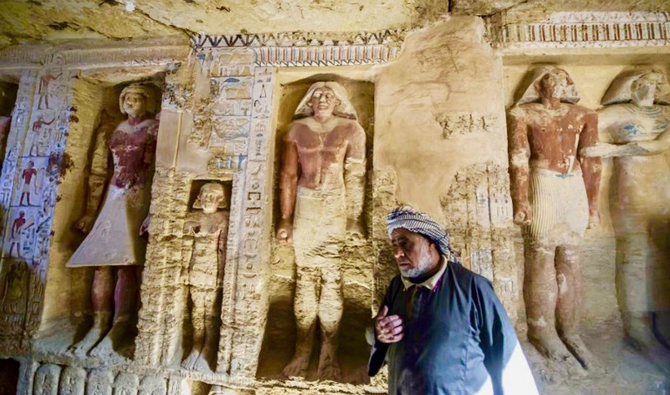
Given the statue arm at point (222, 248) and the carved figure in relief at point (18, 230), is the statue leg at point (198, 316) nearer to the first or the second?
the statue arm at point (222, 248)

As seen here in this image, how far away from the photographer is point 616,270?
2.84 m

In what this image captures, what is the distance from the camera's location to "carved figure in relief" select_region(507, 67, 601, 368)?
104 inches

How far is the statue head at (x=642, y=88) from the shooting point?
9.33 feet

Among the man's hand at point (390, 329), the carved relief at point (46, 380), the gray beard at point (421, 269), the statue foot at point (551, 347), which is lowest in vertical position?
the carved relief at point (46, 380)

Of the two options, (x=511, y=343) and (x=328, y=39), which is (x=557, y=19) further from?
(x=511, y=343)

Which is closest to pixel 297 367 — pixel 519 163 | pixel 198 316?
pixel 198 316

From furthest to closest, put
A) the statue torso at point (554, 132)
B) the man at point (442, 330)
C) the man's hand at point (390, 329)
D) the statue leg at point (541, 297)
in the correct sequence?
1. the statue torso at point (554, 132)
2. the statue leg at point (541, 297)
3. the man's hand at point (390, 329)
4. the man at point (442, 330)

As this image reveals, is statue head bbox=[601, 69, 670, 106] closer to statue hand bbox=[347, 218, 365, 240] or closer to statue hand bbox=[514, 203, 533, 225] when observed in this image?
statue hand bbox=[514, 203, 533, 225]

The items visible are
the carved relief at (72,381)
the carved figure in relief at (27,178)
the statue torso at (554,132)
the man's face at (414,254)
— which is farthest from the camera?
the carved figure in relief at (27,178)

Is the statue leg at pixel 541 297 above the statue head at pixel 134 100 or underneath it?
underneath

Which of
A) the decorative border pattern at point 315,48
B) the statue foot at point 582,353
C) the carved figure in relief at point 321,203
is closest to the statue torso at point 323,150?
the carved figure in relief at point 321,203

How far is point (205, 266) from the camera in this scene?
110 inches

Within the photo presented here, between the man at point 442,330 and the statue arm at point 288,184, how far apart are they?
4.26ft

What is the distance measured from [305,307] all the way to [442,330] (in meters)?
1.43
